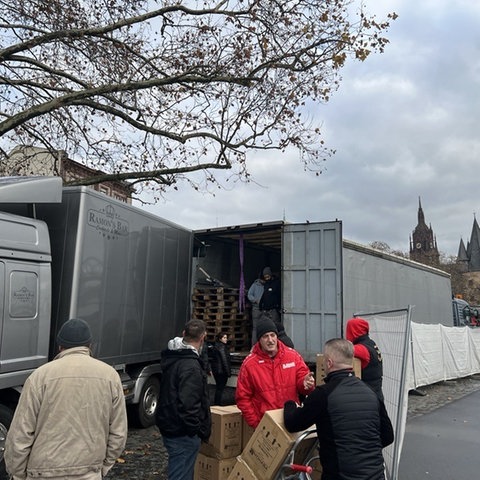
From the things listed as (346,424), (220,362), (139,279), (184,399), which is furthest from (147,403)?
(346,424)

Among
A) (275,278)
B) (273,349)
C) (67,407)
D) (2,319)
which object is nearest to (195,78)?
(275,278)

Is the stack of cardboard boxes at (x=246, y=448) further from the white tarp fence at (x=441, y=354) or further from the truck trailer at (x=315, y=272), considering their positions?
the white tarp fence at (x=441, y=354)

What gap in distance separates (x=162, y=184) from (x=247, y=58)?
4.45m

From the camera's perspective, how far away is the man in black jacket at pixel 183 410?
12.4 ft

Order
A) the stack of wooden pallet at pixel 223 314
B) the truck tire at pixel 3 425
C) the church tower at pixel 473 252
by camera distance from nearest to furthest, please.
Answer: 1. the truck tire at pixel 3 425
2. the stack of wooden pallet at pixel 223 314
3. the church tower at pixel 473 252

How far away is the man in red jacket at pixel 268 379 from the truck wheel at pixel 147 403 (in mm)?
3907

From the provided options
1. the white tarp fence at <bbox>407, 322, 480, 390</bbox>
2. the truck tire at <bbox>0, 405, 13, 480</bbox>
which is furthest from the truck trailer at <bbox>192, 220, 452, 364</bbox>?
the truck tire at <bbox>0, 405, 13, 480</bbox>

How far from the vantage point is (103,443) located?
115 inches

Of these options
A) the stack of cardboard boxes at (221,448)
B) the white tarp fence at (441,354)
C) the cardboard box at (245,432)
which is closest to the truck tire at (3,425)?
the stack of cardboard boxes at (221,448)

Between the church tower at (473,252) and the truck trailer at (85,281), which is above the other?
the church tower at (473,252)

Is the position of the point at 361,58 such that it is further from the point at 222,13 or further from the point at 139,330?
the point at 139,330

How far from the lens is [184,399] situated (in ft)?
12.3

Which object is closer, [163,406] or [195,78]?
[163,406]

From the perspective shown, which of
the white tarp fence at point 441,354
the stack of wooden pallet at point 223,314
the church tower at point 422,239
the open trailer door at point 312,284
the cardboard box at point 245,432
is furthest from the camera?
the church tower at point 422,239
